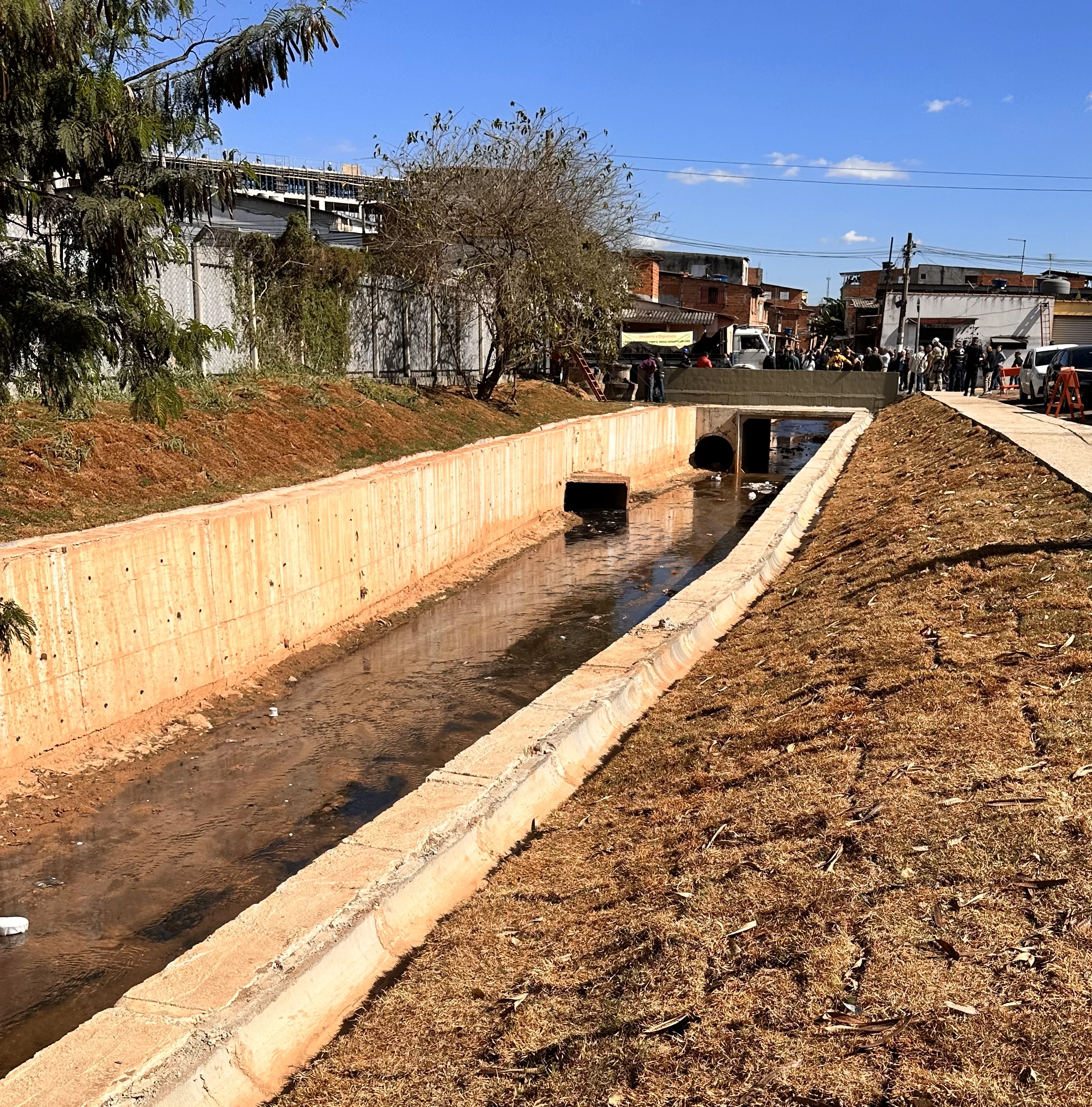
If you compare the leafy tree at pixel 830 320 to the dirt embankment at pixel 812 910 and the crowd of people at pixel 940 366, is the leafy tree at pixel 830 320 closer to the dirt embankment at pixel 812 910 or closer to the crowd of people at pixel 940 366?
the crowd of people at pixel 940 366

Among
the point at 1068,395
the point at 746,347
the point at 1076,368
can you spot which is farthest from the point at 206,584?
the point at 746,347

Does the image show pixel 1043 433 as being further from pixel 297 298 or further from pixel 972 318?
pixel 972 318

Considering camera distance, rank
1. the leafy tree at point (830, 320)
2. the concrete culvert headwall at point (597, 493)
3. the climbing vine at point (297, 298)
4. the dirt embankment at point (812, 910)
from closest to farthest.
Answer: the dirt embankment at point (812, 910) → the climbing vine at point (297, 298) → the concrete culvert headwall at point (597, 493) → the leafy tree at point (830, 320)

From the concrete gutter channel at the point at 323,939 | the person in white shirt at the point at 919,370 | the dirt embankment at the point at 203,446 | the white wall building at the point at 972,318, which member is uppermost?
the white wall building at the point at 972,318

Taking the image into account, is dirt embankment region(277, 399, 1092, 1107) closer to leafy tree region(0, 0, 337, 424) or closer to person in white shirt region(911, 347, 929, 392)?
leafy tree region(0, 0, 337, 424)

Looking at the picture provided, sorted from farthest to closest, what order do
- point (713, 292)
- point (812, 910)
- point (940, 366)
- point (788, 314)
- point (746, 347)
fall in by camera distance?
point (788, 314), point (713, 292), point (746, 347), point (940, 366), point (812, 910)

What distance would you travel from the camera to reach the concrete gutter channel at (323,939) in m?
3.94

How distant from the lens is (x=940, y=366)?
128 feet

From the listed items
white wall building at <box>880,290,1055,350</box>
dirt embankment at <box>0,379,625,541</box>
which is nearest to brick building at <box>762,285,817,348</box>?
white wall building at <box>880,290,1055,350</box>

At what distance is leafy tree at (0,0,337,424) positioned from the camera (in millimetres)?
5520

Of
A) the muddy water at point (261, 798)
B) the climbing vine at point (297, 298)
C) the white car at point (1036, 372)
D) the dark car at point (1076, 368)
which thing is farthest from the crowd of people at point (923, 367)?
the muddy water at point (261, 798)

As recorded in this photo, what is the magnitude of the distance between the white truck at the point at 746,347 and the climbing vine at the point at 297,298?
26.7m

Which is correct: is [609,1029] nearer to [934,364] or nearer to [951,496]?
[951,496]

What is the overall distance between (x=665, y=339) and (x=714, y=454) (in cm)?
1258
